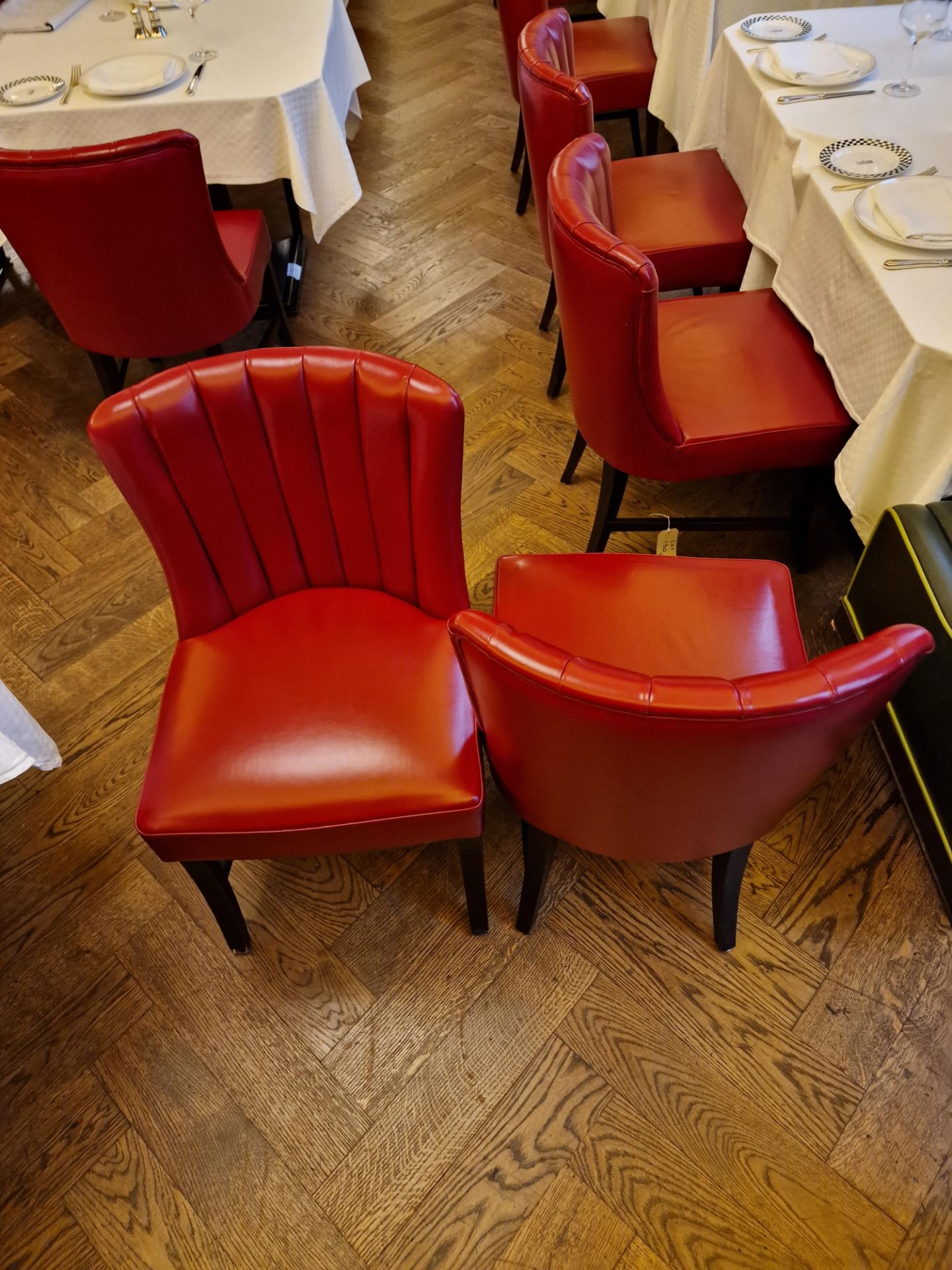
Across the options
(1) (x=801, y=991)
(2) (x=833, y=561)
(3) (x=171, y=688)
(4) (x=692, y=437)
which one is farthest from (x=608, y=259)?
(1) (x=801, y=991)

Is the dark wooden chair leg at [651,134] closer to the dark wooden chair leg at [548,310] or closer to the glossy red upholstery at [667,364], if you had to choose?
the dark wooden chair leg at [548,310]

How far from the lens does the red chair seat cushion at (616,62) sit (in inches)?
94.7

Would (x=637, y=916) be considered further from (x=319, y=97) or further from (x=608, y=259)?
(x=319, y=97)

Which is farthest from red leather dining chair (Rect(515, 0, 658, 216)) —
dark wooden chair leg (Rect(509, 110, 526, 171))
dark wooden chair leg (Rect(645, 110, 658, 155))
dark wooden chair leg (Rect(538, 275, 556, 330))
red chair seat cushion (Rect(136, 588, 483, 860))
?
red chair seat cushion (Rect(136, 588, 483, 860))

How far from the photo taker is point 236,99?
1.84 metres

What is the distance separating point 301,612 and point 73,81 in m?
1.57

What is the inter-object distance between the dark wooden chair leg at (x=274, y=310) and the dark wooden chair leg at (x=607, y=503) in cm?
105

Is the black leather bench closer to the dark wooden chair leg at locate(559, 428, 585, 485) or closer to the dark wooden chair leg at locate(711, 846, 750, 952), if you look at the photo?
the dark wooden chair leg at locate(711, 846, 750, 952)

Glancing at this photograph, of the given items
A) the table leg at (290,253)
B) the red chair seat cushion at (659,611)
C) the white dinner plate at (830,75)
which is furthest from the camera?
the table leg at (290,253)

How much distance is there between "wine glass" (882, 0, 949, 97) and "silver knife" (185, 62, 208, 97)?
145cm

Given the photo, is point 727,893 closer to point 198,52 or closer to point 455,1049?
point 455,1049

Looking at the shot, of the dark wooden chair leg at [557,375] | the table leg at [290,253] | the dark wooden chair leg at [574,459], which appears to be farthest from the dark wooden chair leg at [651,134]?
the dark wooden chair leg at [574,459]

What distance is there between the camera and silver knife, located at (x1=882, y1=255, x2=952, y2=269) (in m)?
1.24

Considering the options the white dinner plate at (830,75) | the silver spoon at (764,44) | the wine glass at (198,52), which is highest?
the wine glass at (198,52)
